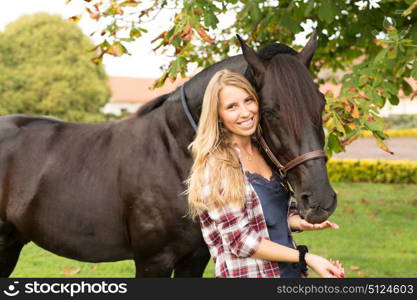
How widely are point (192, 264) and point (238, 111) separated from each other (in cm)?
114

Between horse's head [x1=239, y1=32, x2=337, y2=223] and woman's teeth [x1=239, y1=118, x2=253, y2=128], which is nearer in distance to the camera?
horse's head [x1=239, y1=32, x2=337, y2=223]

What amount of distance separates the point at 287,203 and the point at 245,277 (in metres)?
0.42

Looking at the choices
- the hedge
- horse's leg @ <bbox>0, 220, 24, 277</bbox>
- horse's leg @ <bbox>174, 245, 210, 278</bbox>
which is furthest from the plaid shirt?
the hedge

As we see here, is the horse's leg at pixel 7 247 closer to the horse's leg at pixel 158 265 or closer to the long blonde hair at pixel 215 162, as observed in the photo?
the horse's leg at pixel 158 265

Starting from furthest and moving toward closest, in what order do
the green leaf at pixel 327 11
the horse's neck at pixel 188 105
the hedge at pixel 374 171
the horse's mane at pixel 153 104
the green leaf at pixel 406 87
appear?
the hedge at pixel 374 171 → the green leaf at pixel 406 87 → the green leaf at pixel 327 11 → the horse's mane at pixel 153 104 → the horse's neck at pixel 188 105

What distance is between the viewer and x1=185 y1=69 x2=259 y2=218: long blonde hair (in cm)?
193

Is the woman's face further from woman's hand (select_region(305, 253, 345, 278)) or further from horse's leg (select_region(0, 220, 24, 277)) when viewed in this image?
horse's leg (select_region(0, 220, 24, 277))

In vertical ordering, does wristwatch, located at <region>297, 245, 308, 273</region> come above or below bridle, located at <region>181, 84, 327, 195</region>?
below

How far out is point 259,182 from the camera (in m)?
2.12

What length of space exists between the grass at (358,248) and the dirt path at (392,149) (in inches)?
385

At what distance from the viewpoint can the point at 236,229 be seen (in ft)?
6.38

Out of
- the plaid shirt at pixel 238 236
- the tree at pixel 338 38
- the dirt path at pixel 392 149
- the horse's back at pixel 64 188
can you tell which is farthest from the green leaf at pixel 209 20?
the dirt path at pixel 392 149

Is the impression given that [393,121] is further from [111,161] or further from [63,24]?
[111,161]

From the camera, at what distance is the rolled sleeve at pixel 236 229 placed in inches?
76.3
